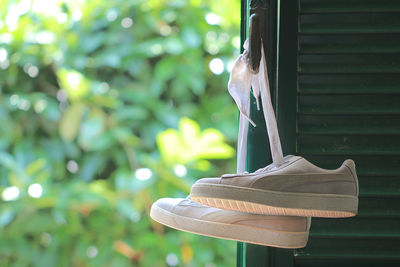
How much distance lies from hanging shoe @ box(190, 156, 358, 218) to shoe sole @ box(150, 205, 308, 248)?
21mm

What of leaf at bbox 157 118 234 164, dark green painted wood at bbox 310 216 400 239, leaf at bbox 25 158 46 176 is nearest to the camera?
dark green painted wood at bbox 310 216 400 239

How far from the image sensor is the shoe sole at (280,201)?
1.81ft

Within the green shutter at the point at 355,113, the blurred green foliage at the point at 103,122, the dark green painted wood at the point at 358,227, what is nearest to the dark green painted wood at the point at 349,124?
the green shutter at the point at 355,113

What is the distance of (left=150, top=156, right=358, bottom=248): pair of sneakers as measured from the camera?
553 mm

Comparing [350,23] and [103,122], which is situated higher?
[350,23]

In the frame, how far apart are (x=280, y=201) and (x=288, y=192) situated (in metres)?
0.01

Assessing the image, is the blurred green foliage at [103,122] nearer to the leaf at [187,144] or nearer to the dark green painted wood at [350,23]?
the leaf at [187,144]

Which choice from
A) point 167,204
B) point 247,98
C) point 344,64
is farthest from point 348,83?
point 167,204

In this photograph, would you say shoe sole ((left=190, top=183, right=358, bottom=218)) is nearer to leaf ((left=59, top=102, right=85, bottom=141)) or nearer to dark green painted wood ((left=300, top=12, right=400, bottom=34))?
dark green painted wood ((left=300, top=12, right=400, bottom=34))

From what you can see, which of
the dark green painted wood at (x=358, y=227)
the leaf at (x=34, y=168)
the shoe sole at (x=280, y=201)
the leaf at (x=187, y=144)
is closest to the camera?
the shoe sole at (x=280, y=201)

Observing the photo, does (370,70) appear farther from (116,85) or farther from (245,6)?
(116,85)

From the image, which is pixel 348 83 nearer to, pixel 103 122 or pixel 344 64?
pixel 344 64

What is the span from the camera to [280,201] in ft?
1.81

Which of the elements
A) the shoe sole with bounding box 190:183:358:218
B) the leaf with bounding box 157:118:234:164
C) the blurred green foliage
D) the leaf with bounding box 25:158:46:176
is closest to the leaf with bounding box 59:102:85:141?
the blurred green foliage
